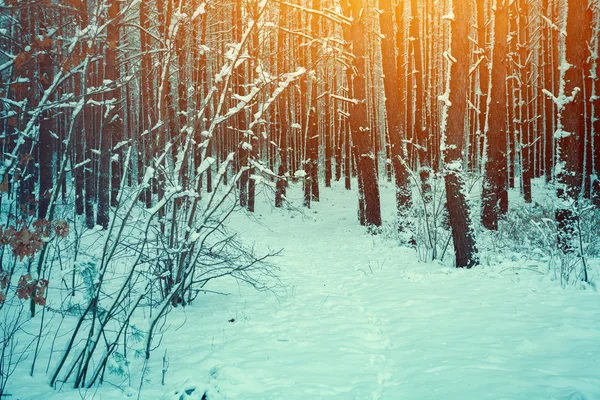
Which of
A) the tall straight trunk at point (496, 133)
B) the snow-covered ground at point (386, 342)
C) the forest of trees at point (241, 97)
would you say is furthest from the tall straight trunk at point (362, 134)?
the snow-covered ground at point (386, 342)

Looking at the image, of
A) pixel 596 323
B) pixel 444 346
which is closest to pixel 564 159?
pixel 596 323

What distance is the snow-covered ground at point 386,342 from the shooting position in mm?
2564

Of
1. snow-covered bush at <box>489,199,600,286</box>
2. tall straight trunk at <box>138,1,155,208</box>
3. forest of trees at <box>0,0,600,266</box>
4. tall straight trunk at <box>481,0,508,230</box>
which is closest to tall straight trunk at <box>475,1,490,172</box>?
forest of trees at <box>0,0,600,266</box>

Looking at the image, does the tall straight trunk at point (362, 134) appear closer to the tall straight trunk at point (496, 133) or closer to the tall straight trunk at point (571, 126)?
the tall straight trunk at point (496, 133)

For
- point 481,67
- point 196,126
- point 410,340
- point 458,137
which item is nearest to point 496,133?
point 458,137

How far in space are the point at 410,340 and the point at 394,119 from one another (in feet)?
23.8

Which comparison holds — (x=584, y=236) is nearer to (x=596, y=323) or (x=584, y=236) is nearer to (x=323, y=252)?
(x=596, y=323)

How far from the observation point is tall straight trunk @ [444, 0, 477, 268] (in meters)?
5.95

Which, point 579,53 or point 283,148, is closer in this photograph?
point 579,53

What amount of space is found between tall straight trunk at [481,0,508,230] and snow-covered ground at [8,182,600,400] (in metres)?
4.29

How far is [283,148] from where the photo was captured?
1672cm

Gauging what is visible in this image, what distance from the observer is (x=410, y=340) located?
337cm

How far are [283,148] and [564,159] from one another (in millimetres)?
11771

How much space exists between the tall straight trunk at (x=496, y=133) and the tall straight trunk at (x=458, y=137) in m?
3.71
